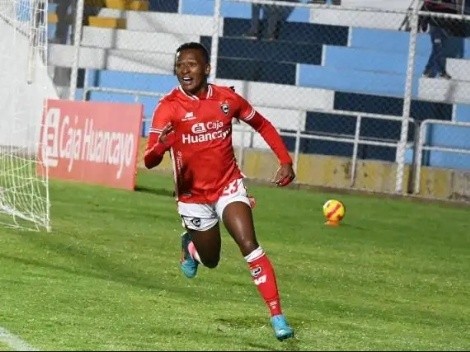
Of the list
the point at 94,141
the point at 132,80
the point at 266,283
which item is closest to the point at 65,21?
the point at 132,80

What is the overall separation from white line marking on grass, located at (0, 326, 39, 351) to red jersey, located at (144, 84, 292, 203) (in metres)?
1.73

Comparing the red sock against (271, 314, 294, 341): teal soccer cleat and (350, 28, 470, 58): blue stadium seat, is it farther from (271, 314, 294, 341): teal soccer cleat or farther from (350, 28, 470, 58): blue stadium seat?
(350, 28, 470, 58): blue stadium seat

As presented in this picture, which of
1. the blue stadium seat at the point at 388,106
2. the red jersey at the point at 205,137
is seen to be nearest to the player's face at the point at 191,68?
the red jersey at the point at 205,137

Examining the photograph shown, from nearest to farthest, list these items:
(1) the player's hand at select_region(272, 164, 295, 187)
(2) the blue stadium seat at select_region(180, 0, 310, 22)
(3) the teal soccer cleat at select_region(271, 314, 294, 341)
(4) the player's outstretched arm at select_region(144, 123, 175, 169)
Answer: (3) the teal soccer cleat at select_region(271, 314, 294, 341), (4) the player's outstretched arm at select_region(144, 123, 175, 169), (1) the player's hand at select_region(272, 164, 295, 187), (2) the blue stadium seat at select_region(180, 0, 310, 22)

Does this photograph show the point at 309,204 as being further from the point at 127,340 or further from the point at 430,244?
the point at 127,340

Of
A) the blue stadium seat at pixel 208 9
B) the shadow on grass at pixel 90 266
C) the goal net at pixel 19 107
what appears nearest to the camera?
the shadow on grass at pixel 90 266

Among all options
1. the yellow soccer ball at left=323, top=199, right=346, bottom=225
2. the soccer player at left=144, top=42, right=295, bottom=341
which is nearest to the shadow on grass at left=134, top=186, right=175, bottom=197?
the yellow soccer ball at left=323, top=199, right=346, bottom=225

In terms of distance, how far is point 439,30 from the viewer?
2642 cm

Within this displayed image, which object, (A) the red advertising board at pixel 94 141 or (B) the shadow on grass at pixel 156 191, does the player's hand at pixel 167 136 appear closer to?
(A) the red advertising board at pixel 94 141

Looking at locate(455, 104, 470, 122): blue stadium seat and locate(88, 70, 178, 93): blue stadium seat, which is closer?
locate(455, 104, 470, 122): blue stadium seat

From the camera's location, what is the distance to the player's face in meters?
9.30

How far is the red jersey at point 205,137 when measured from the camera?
9438mm

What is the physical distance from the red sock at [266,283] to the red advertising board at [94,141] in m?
12.3

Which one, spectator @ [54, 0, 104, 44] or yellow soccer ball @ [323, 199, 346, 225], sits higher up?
spectator @ [54, 0, 104, 44]
